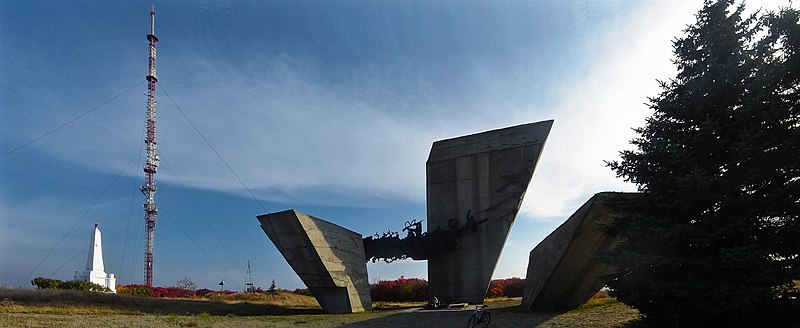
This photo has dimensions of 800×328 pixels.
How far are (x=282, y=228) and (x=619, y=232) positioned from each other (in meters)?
10.9

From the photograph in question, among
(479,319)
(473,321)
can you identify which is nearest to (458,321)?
(473,321)

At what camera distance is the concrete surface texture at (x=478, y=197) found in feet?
70.2

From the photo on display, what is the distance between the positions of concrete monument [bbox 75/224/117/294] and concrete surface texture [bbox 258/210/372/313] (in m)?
14.2

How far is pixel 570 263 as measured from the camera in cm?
1259

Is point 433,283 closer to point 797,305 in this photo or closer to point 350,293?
point 350,293

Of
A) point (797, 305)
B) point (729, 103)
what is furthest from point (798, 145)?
point (797, 305)

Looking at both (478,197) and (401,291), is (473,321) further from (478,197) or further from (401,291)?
(401,291)

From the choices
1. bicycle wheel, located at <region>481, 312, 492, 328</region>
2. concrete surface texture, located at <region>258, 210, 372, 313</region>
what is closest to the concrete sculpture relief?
concrete surface texture, located at <region>258, 210, 372, 313</region>

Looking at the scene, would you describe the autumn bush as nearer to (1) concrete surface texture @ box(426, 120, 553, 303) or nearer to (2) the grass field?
(1) concrete surface texture @ box(426, 120, 553, 303)

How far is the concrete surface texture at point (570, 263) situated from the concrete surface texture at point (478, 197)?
617 centimetres

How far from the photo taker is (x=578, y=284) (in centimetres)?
1356

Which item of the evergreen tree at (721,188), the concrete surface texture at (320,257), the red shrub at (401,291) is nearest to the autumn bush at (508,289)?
the red shrub at (401,291)

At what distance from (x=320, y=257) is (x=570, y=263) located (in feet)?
25.5

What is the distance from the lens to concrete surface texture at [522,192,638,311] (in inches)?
452
